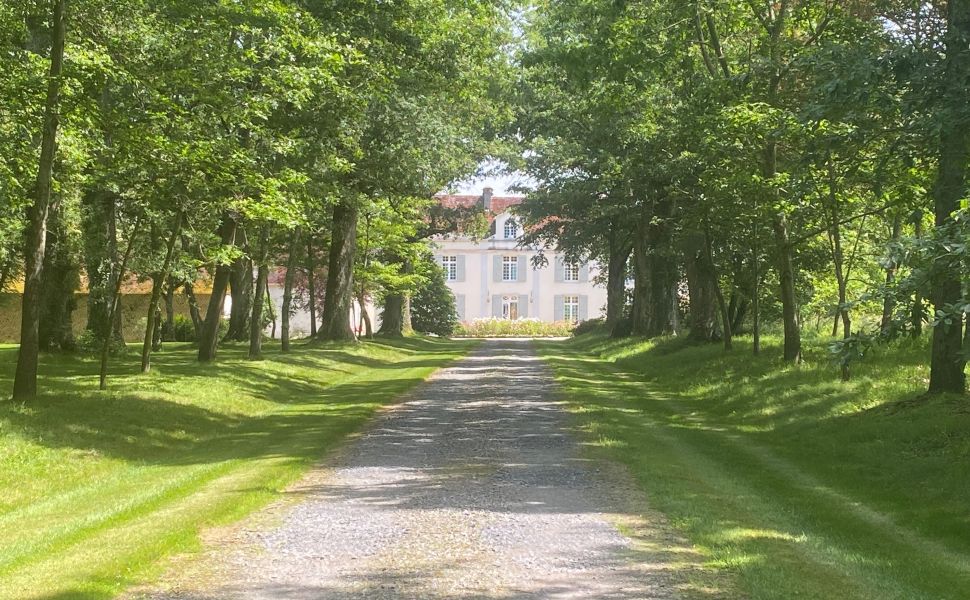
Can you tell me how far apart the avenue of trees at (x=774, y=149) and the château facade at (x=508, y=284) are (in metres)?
44.3

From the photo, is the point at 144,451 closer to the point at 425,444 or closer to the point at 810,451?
the point at 425,444

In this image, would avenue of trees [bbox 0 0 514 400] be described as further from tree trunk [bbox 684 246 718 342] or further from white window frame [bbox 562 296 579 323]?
white window frame [bbox 562 296 579 323]

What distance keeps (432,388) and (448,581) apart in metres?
15.5

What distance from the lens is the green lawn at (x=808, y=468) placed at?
284 inches

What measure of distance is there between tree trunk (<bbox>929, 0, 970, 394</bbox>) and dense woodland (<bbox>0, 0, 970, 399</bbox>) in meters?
0.03

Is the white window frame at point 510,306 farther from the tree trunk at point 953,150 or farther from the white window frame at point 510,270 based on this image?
the tree trunk at point 953,150

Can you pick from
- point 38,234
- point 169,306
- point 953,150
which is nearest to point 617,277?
point 169,306

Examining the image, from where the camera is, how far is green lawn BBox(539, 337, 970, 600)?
7207 millimetres

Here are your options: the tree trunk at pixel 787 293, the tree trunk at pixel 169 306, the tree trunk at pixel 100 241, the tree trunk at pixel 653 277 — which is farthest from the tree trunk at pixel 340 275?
the tree trunk at pixel 787 293

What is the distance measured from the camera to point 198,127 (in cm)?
1595

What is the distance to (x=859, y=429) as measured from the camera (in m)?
13.6

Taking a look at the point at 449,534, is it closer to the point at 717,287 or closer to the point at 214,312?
the point at 214,312

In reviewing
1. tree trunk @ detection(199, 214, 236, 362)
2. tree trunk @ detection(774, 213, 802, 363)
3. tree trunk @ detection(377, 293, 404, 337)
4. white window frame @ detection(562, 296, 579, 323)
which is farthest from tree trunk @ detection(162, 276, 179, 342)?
Result: white window frame @ detection(562, 296, 579, 323)

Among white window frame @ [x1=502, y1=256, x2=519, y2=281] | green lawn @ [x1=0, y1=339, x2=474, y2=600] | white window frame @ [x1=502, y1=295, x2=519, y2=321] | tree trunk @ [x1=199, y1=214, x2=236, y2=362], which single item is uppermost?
white window frame @ [x1=502, y1=256, x2=519, y2=281]
